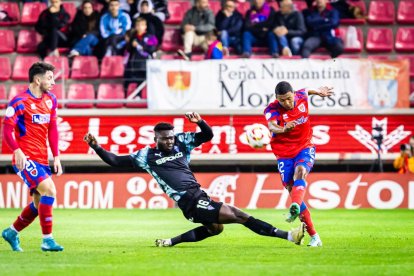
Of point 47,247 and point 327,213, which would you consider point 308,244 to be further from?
point 327,213

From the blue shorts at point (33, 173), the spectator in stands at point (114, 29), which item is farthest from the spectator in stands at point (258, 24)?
the blue shorts at point (33, 173)

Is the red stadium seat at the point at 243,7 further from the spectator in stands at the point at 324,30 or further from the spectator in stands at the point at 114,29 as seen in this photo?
the spectator in stands at the point at 114,29

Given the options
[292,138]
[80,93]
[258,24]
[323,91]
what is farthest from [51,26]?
[292,138]

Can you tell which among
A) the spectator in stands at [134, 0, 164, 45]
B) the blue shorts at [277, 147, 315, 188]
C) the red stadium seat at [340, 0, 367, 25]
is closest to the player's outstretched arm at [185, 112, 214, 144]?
the blue shorts at [277, 147, 315, 188]

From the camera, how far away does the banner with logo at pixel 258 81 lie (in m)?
22.5

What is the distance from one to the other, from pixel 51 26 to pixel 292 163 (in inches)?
515

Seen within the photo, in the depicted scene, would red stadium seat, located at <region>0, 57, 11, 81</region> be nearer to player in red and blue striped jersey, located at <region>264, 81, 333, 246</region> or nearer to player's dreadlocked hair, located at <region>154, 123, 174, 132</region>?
player in red and blue striped jersey, located at <region>264, 81, 333, 246</region>

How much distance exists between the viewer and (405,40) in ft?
82.6

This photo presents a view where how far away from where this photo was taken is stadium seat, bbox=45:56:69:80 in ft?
76.1

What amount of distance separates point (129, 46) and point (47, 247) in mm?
12958

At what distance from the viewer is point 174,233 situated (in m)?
15.2

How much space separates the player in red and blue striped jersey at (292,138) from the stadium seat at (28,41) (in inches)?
534

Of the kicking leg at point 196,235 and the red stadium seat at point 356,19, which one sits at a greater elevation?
the red stadium seat at point 356,19

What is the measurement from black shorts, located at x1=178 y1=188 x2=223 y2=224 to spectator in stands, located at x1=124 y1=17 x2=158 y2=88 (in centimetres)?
1180
